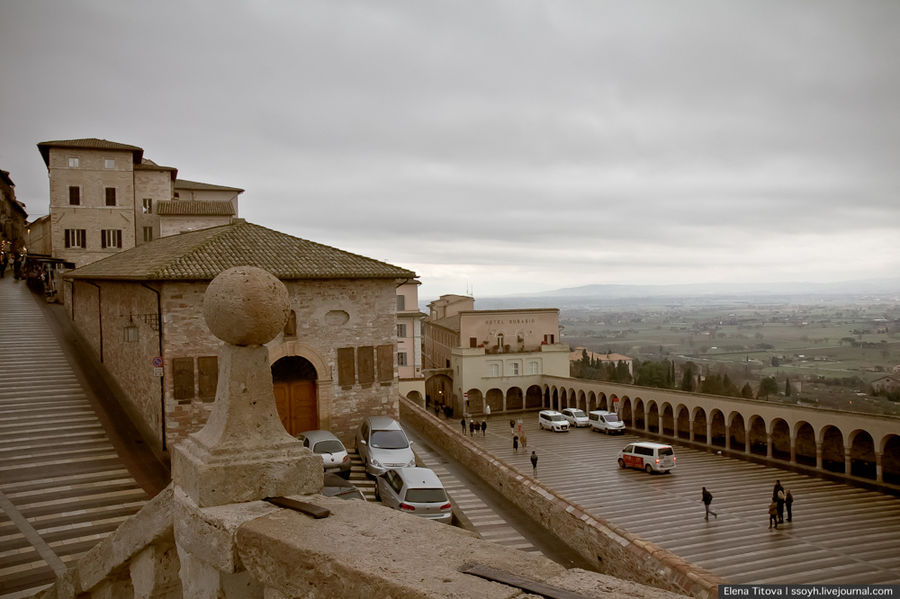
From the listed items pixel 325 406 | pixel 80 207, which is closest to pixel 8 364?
pixel 325 406

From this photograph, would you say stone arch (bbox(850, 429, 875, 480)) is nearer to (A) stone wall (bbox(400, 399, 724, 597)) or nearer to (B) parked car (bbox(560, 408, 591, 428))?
(B) parked car (bbox(560, 408, 591, 428))

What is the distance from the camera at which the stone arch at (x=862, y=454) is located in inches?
1093

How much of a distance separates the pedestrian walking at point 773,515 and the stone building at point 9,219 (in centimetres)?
7078

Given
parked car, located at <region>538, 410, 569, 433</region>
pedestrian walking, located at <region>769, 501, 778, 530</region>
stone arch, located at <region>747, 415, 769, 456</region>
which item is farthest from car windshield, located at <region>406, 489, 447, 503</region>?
parked car, located at <region>538, 410, 569, 433</region>

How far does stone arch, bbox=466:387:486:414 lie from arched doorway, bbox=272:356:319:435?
36.6 metres

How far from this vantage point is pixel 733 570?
16359 millimetres

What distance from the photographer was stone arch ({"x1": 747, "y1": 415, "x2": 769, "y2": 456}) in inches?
1356

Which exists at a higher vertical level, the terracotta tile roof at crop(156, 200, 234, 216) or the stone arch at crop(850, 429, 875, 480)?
the terracotta tile roof at crop(156, 200, 234, 216)

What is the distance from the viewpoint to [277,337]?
20.3 metres

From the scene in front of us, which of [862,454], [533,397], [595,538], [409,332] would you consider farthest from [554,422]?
[595,538]

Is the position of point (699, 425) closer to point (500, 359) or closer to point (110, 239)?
point (500, 359)

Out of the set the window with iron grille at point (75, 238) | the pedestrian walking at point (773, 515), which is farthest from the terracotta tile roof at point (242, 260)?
the window with iron grille at point (75, 238)

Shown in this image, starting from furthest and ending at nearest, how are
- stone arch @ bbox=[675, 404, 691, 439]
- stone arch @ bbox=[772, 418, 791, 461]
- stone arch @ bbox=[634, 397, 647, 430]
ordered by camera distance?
stone arch @ bbox=[634, 397, 647, 430]
stone arch @ bbox=[675, 404, 691, 439]
stone arch @ bbox=[772, 418, 791, 461]

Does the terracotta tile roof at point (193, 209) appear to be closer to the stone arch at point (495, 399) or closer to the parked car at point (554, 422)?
the parked car at point (554, 422)
